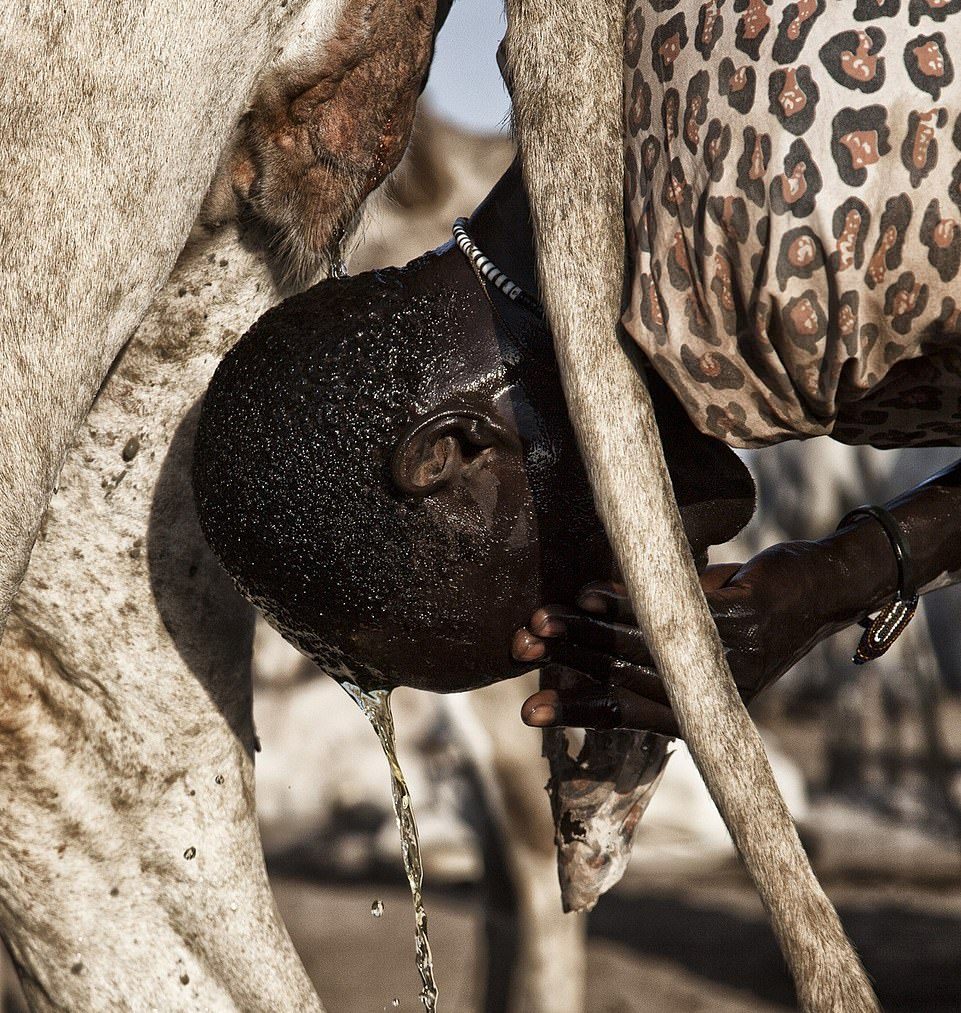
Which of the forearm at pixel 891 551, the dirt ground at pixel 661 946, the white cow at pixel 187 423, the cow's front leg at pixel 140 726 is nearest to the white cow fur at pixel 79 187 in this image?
the white cow at pixel 187 423

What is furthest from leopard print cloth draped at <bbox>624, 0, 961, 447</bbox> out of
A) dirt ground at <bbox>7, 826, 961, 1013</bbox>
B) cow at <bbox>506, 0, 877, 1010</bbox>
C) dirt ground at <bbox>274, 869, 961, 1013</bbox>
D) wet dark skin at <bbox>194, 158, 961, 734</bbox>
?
dirt ground at <bbox>274, 869, 961, 1013</bbox>

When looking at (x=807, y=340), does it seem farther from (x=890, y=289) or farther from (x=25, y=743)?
(x=25, y=743)

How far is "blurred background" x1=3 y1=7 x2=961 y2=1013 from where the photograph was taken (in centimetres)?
273

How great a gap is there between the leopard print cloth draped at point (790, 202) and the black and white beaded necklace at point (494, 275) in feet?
0.52

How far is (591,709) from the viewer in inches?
46.4

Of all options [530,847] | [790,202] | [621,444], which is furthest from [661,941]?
[790,202]

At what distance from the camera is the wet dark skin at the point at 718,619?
1.16 meters

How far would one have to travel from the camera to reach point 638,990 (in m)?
3.33

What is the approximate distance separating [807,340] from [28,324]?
1.81ft

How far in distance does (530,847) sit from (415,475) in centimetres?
167

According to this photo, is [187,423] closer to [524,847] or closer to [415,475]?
[415,475]

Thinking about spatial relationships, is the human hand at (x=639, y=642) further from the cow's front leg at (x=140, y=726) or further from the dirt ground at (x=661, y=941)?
the dirt ground at (x=661, y=941)

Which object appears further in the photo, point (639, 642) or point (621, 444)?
point (639, 642)

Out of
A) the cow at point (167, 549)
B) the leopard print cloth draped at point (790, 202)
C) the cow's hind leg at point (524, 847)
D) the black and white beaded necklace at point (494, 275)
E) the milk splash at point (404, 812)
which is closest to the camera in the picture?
the leopard print cloth draped at point (790, 202)
